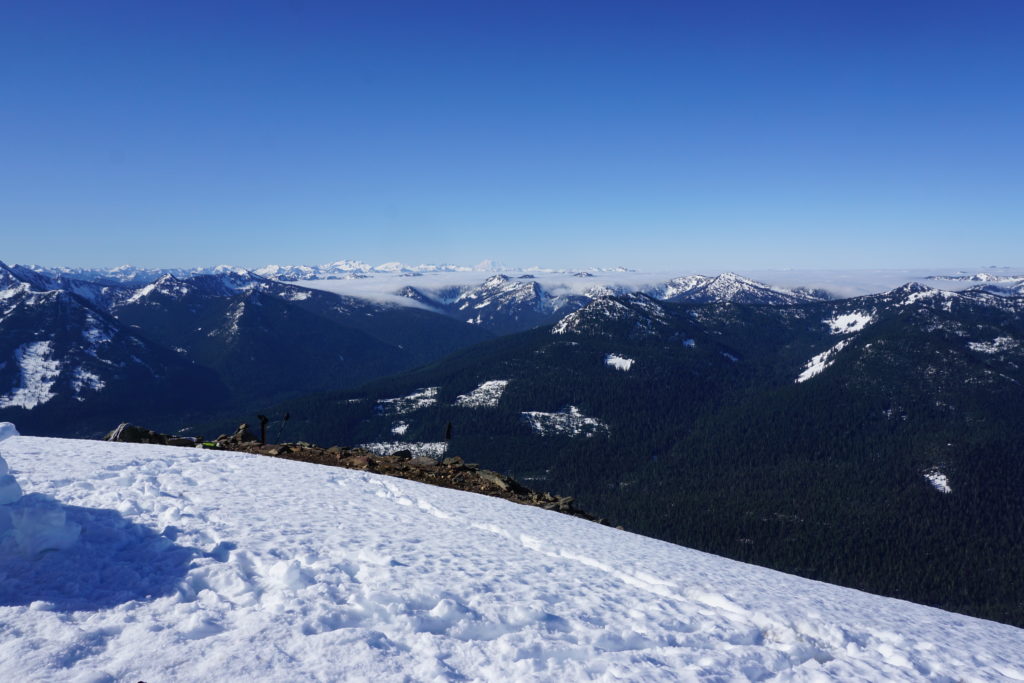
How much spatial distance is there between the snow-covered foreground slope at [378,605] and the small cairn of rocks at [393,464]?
1080cm

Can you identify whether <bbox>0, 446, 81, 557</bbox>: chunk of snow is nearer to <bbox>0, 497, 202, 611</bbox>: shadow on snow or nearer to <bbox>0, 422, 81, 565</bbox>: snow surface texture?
<bbox>0, 422, 81, 565</bbox>: snow surface texture

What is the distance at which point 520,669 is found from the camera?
924cm

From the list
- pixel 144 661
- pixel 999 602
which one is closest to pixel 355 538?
pixel 144 661

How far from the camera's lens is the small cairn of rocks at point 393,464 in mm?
30281

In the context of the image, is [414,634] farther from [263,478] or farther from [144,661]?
[263,478]

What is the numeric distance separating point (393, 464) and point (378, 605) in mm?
22215

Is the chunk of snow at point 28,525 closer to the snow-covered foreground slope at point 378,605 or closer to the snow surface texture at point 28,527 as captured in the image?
the snow surface texture at point 28,527

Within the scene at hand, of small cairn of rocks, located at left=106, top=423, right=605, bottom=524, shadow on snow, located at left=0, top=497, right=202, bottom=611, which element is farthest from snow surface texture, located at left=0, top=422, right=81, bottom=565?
small cairn of rocks, located at left=106, top=423, right=605, bottom=524

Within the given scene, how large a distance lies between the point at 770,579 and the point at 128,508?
2265 cm

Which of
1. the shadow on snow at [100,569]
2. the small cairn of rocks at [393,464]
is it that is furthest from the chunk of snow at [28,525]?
the small cairn of rocks at [393,464]

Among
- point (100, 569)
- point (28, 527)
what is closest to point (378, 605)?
point (100, 569)

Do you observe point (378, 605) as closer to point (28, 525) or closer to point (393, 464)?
point (28, 525)

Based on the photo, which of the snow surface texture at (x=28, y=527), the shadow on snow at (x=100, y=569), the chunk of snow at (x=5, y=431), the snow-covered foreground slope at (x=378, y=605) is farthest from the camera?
the chunk of snow at (x=5, y=431)

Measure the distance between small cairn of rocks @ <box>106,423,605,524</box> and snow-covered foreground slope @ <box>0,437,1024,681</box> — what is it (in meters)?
10.8
